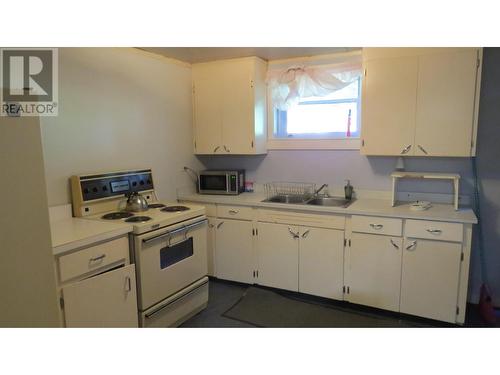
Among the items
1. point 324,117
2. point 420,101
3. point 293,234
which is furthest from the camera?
point 324,117

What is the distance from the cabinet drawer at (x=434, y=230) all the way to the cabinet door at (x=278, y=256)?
0.91m

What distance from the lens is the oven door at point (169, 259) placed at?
2.23 metres

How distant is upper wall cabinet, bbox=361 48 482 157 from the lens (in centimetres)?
247

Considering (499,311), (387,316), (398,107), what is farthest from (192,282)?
(499,311)

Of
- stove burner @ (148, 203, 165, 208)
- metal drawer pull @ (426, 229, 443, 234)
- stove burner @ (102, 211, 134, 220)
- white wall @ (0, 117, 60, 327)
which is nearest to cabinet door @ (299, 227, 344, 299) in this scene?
metal drawer pull @ (426, 229, 443, 234)

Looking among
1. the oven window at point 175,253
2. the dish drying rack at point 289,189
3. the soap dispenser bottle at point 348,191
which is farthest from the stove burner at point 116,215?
the soap dispenser bottle at point 348,191

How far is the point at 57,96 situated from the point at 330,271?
248 centimetres

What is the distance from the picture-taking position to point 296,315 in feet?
9.09

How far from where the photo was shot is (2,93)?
4.50ft

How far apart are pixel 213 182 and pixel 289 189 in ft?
2.60

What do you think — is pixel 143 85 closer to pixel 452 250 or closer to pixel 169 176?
pixel 169 176

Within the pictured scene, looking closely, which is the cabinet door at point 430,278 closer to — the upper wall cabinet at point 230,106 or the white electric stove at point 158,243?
the white electric stove at point 158,243

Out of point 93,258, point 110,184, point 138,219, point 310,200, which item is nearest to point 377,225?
point 310,200

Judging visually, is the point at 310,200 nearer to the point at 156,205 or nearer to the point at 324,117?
the point at 324,117
